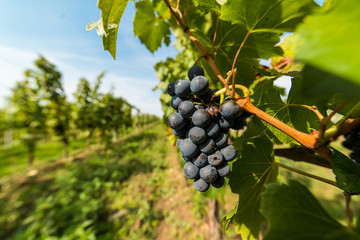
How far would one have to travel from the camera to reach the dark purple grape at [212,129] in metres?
0.82

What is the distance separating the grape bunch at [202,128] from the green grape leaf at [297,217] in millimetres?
259

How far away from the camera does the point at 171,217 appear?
4.30 meters

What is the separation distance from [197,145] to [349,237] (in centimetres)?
62

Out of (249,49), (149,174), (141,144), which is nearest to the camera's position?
(249,49)

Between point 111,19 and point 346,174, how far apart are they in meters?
1.16

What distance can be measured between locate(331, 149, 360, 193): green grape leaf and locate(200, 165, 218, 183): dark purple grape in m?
0.48

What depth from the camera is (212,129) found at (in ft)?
2.69

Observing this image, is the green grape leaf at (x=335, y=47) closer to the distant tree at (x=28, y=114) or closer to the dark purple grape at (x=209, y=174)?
the dark purple grape at (x=209, y=174)

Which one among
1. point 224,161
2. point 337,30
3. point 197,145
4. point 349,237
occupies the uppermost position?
point 337,30

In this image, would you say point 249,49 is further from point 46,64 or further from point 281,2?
point 46,64

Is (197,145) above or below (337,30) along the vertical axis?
below

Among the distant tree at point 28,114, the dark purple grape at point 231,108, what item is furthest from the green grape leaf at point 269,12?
the distant tree at point 28,114

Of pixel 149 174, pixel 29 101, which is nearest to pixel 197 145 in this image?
pixel 149 174

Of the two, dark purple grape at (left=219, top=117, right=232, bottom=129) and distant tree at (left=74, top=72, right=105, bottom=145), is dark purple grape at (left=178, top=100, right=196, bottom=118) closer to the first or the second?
dark purple grape at (left=219, top=117, right=232, bottom=129)
